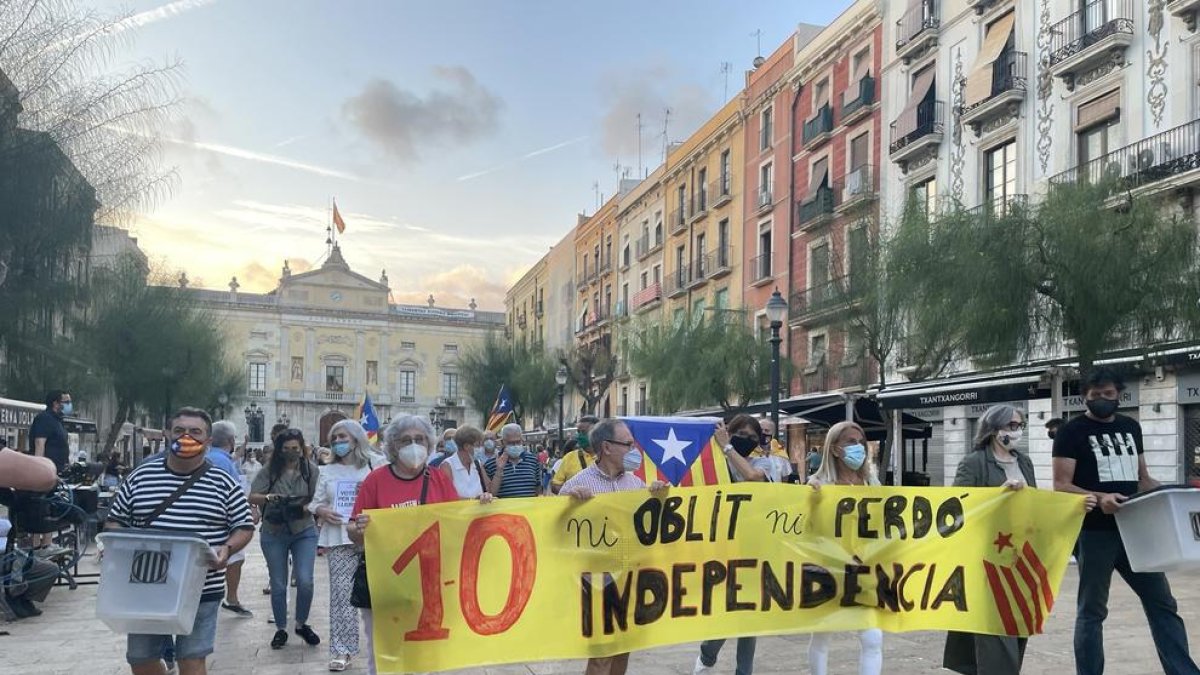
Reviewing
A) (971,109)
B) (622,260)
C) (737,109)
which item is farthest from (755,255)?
(622,260)

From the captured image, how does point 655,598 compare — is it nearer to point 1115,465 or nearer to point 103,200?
point 1115,465

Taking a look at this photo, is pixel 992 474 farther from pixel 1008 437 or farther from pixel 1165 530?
pixel 1165 530

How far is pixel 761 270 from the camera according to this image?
37.3 metres

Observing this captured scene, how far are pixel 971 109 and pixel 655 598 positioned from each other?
22.1 meters

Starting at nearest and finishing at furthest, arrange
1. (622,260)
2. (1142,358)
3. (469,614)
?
(469,614) < (1142,358) < (622,260)

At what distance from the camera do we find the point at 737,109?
40.9m

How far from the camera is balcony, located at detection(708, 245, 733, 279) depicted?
40.5m

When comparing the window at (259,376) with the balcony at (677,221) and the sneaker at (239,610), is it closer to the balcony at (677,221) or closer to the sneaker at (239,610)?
the balcony at (677,221)

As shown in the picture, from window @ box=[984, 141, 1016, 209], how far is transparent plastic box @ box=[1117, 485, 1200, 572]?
63.9ft

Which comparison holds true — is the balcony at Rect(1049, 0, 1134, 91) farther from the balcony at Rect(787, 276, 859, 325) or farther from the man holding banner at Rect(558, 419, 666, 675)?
the man holding banner at Rect(558, 419, 666, 675)

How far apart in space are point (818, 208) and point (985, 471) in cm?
2730

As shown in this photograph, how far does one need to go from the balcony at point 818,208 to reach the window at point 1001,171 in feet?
23.5

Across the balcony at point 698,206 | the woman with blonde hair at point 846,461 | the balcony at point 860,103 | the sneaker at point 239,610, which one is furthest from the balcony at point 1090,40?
the balcony at point 698,206

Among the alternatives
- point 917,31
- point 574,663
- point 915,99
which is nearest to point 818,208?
point 915,99
